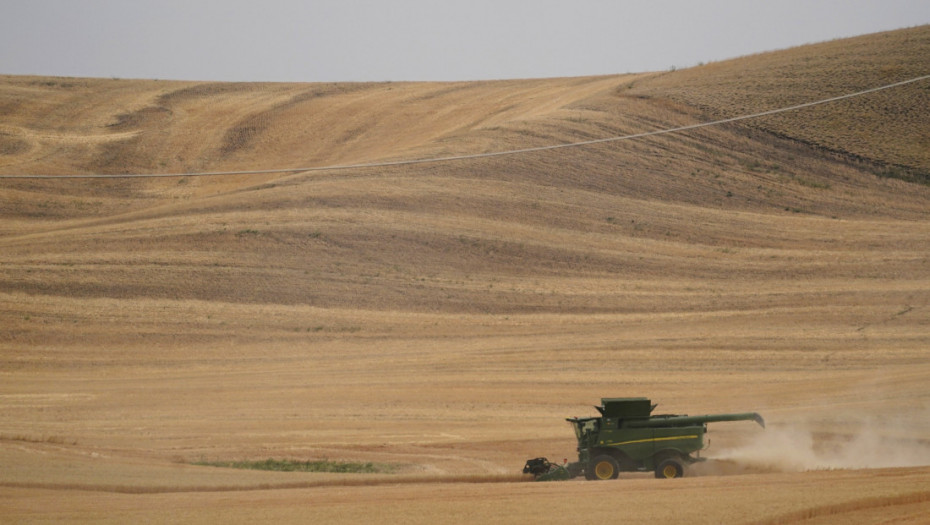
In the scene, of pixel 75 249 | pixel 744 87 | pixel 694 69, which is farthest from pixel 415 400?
pixel 694 69

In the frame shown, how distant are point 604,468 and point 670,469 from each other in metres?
1.14

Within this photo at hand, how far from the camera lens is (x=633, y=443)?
18.3 m

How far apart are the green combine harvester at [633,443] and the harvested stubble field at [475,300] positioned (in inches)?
28.8

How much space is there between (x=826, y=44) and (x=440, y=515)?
55.1 m

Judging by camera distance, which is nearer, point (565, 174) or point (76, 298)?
point (76, 298)

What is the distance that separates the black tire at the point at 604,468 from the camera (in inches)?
717

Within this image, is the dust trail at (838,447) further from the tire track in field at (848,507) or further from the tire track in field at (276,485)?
the tire track in field at (276,485)

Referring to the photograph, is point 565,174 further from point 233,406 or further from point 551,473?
point 551,473

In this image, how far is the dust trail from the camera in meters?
19.4

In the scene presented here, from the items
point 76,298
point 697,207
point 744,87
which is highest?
point 744,87

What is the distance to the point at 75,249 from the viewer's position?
1576 inches

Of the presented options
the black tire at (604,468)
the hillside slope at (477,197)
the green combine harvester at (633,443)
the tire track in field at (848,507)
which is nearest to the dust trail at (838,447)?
the green combine harvester at (633,443)

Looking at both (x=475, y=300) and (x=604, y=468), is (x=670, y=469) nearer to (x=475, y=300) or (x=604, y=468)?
(x=604, y=468)

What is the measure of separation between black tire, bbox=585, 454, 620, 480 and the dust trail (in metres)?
2.42
